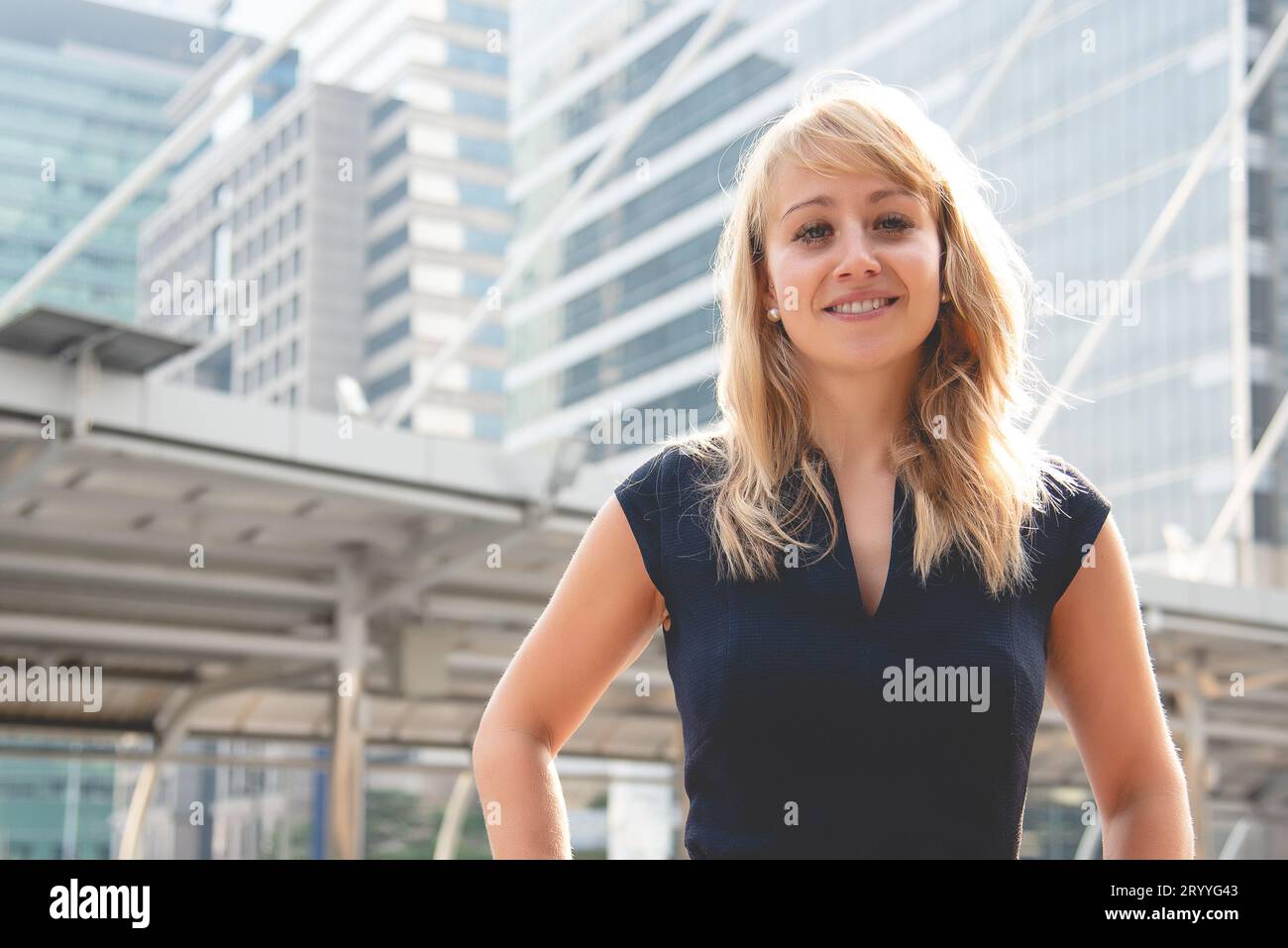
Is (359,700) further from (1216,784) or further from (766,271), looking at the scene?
(1216,784)

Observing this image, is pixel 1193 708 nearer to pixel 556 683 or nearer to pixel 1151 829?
pixel 1151 829

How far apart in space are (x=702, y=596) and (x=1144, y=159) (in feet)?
195

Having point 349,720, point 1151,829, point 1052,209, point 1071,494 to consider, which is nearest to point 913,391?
point 1071,494

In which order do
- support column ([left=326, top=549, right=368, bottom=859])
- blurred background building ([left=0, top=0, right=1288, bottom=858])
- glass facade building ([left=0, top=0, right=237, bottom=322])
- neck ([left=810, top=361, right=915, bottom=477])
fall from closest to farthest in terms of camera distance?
neck ([left=810, top=361, right=915, bottom=477]) < support column ([left=326, top=549, right=368, bottom=859]) < blurred background building ([left=0, top=0, right=1288, bottom=858]) < glass facade building ([left=0, top=0, right=237, bottom=322])

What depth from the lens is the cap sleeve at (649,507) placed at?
1.37 metres

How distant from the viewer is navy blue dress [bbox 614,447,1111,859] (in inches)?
48.3

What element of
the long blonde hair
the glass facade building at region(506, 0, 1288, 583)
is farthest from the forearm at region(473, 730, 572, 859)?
the glass facade building at region(506, 0, 1288, 583)

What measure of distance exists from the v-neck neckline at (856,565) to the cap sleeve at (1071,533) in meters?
0.13

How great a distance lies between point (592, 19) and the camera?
268 feet

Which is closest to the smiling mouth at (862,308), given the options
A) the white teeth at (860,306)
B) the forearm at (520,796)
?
the white teeth at (860,306)

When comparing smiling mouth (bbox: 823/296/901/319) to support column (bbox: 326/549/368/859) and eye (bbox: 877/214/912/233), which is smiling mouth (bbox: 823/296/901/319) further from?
support column (bbox: 326/549/368/859)

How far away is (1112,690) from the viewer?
4.52 ft

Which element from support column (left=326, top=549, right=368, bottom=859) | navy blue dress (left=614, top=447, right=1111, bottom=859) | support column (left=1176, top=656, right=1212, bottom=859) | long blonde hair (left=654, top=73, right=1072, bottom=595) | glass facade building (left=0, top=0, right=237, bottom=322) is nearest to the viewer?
navy blue dress (left=614, top=447, right=1111, bottom=859)
